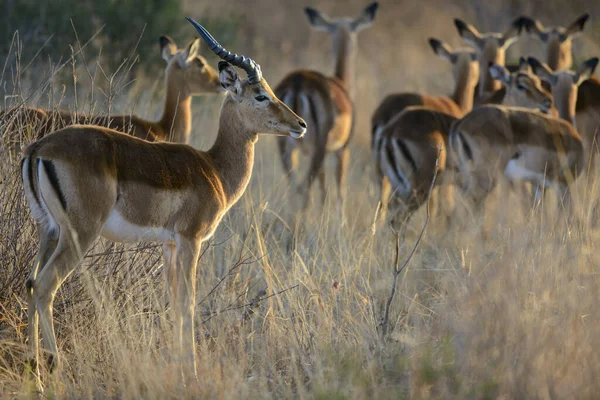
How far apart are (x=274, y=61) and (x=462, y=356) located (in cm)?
1300

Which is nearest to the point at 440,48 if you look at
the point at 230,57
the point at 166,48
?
the point at 166,48

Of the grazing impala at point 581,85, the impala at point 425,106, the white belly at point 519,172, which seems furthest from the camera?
the grazing impala at point 581,85

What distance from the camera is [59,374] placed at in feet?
12.7

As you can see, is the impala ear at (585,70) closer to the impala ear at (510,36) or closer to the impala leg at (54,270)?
the impala ear at (510,36)

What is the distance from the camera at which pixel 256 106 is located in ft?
15.4

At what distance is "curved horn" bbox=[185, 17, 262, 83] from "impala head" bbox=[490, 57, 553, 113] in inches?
175

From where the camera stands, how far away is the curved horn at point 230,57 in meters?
4.42

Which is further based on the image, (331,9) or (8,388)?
(331,9)

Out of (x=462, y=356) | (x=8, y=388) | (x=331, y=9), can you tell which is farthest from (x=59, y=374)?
(x=331, y=9)

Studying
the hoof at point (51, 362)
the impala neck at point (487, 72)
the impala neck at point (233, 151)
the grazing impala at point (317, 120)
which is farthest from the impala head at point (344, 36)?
the hoof at point (51, 362)

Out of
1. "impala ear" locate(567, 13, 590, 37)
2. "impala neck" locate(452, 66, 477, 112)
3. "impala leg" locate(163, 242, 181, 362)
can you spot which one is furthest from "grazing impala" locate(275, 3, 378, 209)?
"impala leg" locate(163, 242, 181, 362)

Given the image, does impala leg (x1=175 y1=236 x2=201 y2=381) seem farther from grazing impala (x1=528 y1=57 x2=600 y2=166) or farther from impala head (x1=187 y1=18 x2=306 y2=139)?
grazing impala (x1=528 y1=57 x2=600 y2=166)

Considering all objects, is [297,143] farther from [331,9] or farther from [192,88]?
[331,9]

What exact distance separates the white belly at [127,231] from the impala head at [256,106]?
2.73 feet
